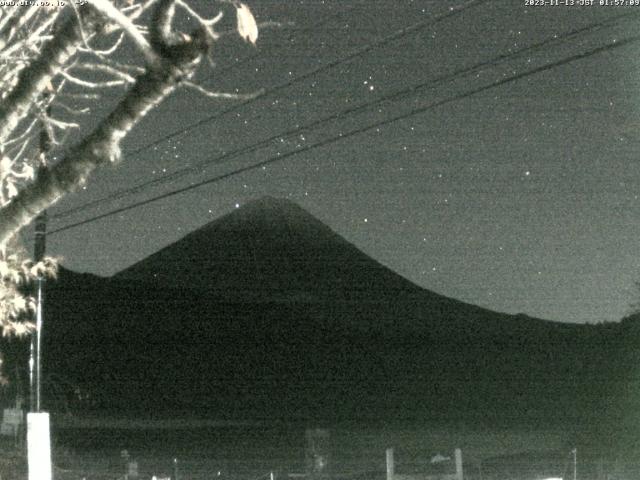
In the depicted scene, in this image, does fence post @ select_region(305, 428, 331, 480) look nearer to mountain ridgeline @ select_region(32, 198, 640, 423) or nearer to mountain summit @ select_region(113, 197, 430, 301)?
mountain ridgeline @ select_region(32, 198, 640, 423)

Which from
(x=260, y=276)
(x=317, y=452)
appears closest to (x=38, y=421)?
(x=317, y=452)

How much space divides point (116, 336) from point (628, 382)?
207 ft

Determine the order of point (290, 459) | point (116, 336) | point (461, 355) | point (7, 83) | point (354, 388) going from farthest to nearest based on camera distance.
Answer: point (116, 336), point (461, 355), point (354, 388), point (290, 459), point (7, 83)

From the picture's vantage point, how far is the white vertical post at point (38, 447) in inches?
564

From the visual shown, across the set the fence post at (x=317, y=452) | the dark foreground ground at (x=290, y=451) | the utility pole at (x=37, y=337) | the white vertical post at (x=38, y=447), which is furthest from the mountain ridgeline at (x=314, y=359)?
the white vertical post at (x=38, y=447)

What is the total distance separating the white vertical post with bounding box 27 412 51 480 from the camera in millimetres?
14328

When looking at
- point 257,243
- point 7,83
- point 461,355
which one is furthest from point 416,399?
point 257,243

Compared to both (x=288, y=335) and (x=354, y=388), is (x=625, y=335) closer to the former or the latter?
(x=354, y=388)

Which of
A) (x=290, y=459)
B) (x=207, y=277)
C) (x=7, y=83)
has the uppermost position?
(x=207, y=277)

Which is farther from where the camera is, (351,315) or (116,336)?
(351,315)

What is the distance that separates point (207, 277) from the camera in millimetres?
182500

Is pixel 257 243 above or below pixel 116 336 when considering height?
above

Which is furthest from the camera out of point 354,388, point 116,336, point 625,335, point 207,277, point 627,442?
point 207,277

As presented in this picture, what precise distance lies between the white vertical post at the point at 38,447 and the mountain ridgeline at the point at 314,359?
20562 millimetres
